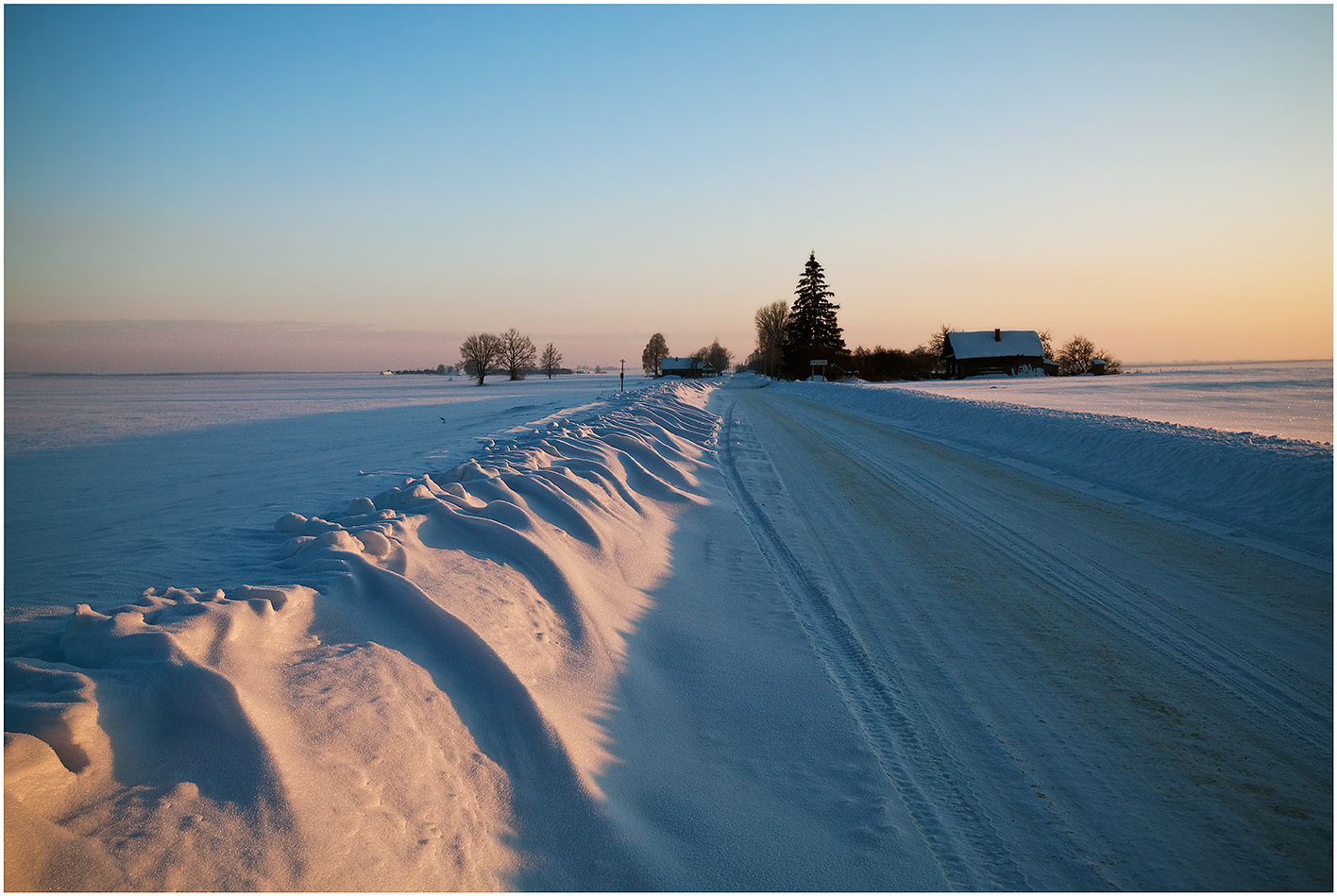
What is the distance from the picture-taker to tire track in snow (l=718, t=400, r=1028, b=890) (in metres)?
2.50

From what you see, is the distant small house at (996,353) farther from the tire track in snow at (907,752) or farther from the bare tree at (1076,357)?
the tire track in snow at (907,752)

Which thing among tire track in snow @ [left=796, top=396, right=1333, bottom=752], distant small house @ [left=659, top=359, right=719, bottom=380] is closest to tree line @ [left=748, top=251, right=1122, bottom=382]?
distant small house @ [left=659, top=359, right=719, bottom=380]

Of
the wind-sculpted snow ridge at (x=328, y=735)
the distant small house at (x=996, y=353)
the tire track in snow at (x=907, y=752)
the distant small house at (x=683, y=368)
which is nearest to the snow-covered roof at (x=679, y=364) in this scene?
the distant small house at (x=683, y=368)

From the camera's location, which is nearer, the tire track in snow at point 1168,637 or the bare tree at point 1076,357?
the tire track in snow at point 1168,637

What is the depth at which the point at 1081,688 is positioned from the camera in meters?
3.63

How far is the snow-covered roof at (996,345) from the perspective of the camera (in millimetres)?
67438

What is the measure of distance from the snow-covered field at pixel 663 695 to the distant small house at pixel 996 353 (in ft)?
215

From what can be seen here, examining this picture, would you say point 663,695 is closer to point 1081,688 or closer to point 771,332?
point 1081,688

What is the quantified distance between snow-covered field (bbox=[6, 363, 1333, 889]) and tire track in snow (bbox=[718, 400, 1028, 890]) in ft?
0.05

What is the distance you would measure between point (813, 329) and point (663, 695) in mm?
60564

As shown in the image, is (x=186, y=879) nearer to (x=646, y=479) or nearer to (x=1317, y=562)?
(x=646, y=479)

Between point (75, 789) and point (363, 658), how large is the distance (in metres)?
1.18

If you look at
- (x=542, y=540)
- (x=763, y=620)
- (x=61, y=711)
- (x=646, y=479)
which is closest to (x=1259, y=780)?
(x=763, y=620)

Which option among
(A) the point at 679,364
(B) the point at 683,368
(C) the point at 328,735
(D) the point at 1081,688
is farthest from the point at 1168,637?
(A) the point at 679,364
